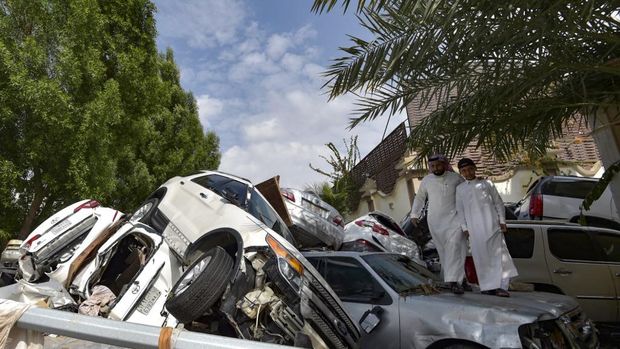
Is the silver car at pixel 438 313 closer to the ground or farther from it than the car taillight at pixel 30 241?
closer to the ground

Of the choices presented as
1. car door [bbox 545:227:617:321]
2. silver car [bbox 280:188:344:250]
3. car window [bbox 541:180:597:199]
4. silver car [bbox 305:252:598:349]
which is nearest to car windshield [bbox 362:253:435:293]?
silver car [bbox 305:252:598:349]

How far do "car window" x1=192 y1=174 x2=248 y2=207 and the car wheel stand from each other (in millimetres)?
564

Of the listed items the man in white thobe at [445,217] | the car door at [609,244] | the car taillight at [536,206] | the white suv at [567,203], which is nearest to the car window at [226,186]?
the man in white thobe at [445,217]

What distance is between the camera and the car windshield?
14.5 feet

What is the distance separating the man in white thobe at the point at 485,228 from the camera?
15.4 ft

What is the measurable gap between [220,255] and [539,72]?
12.4ft

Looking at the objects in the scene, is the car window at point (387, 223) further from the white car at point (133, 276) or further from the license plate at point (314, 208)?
the white car at point (133, 276)

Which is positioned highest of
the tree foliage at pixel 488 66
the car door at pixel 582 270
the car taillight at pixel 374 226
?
the tree foliage at pixel 488 66

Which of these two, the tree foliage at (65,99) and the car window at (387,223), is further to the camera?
the car window at (387,223)

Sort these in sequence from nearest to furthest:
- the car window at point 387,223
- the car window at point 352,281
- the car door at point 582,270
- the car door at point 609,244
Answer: the car window at point 352,281 → the car door at point 582,270 → the car door at point 609,244 → the car window at point 387,223

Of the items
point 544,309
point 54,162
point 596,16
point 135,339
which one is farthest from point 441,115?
point 54,162

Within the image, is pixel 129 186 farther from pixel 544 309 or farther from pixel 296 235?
pixel 544 309

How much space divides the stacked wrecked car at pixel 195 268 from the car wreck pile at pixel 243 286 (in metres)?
0.01

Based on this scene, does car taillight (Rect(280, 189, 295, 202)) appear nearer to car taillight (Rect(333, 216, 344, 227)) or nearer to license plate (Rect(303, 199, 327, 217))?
license plate (Rect(303, 199, 327, 217))
